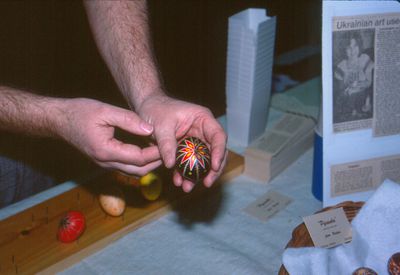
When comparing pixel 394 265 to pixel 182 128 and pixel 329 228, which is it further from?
pixel 182 128

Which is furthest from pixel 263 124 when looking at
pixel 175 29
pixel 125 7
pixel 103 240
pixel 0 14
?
pixel 175 29

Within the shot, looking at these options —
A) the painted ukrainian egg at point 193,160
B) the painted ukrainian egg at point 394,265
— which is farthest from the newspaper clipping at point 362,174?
the painted ukrainian egg at point 193,160

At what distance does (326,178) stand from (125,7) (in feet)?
2.58

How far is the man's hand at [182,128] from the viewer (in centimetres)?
89

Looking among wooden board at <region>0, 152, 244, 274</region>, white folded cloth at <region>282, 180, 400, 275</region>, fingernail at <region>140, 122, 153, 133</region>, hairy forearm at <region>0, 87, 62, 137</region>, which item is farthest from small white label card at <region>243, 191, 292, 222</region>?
hairy forearm at <region>0, 87, 62, 137</region>

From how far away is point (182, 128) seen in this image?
1005 mm

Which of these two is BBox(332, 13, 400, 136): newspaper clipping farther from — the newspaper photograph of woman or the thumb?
the thumb

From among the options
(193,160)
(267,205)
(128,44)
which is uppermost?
(128,44)

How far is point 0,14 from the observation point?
1606mm

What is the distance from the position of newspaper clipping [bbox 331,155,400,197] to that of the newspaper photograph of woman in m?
0.10

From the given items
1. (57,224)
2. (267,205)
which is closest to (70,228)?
(57,224)

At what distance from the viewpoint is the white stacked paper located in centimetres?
130

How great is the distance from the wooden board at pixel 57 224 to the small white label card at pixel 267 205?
132mm

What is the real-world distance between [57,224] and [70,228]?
76 millimetres
